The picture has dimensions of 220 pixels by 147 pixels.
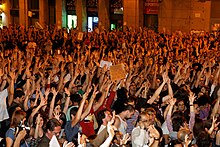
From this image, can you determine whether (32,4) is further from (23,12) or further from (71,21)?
(71,21)

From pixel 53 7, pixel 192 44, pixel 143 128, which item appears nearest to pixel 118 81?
pixel 143 128

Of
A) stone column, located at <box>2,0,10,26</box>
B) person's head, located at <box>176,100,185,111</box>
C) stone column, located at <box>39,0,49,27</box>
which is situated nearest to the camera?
person's head, located at <box>176,100,185,111</box>

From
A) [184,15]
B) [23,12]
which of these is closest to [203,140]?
[184,15]

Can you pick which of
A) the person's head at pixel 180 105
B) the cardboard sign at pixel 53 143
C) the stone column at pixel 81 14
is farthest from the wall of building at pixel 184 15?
the cardboard sign at pixel 53 143

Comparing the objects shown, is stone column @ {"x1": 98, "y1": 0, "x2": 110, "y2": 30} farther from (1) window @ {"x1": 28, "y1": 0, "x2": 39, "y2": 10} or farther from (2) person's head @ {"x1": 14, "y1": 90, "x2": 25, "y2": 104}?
(2) person's head @ {"x1": 14, "y1": 90, "x2": 25, "y2": 104}

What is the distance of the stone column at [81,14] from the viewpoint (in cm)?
3759

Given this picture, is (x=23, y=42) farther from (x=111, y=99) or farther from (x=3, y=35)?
(x=111, y=99)

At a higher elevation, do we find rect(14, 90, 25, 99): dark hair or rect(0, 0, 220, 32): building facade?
rect(0, 0, 220, 32): building facade

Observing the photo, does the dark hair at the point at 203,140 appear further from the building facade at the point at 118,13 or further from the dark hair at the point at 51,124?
the building facade at the point at 118,13

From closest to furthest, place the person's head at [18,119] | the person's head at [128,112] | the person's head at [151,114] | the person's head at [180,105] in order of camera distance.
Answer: the person's head at [18,119] → the person's head at [151,114] → the person's head at [128,112] → the person's head at [180,105]

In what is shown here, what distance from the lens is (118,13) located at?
1415 inches

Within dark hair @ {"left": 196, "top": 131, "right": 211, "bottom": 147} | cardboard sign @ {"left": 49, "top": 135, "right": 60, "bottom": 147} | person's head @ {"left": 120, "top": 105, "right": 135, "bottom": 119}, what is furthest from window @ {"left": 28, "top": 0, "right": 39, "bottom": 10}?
cardboard sign @ {"left": 49, "top": 135, "right": 60, "bottom": 147}

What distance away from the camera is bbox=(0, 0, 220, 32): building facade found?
31469mm

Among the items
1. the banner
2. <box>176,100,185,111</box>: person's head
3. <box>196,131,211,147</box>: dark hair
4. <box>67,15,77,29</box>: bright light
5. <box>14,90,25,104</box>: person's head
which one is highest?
the banner
